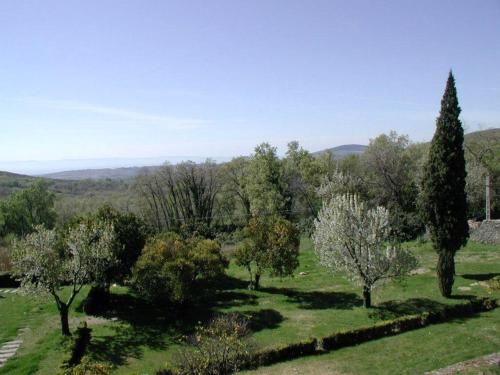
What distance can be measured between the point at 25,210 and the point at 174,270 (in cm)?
4382

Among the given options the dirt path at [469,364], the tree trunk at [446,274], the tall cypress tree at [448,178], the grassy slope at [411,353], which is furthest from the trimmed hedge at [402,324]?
the dirt path at [469,364]

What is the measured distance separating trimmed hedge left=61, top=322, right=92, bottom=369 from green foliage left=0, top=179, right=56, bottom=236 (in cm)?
4063

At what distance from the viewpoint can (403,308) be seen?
2084 cm

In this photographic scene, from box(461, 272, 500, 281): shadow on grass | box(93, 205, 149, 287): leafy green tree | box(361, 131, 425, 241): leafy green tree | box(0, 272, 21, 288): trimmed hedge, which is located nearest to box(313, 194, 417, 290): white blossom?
box(461, 272, 500, 281): shadow on grass

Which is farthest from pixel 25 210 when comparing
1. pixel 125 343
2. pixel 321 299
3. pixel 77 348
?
pixel 321 299

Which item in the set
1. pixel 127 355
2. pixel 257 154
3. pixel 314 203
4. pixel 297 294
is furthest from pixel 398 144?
pixel 127 355

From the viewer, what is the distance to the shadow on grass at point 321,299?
2275cm

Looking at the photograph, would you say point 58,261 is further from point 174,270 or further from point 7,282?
point 7,282

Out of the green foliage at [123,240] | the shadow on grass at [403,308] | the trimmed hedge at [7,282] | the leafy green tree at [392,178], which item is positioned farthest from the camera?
the leafy green tree at [392,178]

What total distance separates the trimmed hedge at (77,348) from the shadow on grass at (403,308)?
13.9m

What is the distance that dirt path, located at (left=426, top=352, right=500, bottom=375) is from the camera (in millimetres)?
13466

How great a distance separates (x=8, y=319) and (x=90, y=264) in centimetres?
724

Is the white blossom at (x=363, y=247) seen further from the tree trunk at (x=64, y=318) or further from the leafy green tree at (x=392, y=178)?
the leafy green tree at (x=392, y=178)

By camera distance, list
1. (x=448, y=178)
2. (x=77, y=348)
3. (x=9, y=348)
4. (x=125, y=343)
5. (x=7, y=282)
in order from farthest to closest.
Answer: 1. (x=7, y=282)
2. (x=448, y=178)
3. (x=125, y=343)
4. (x=9, y=348)
5. (x=77, y=348)
